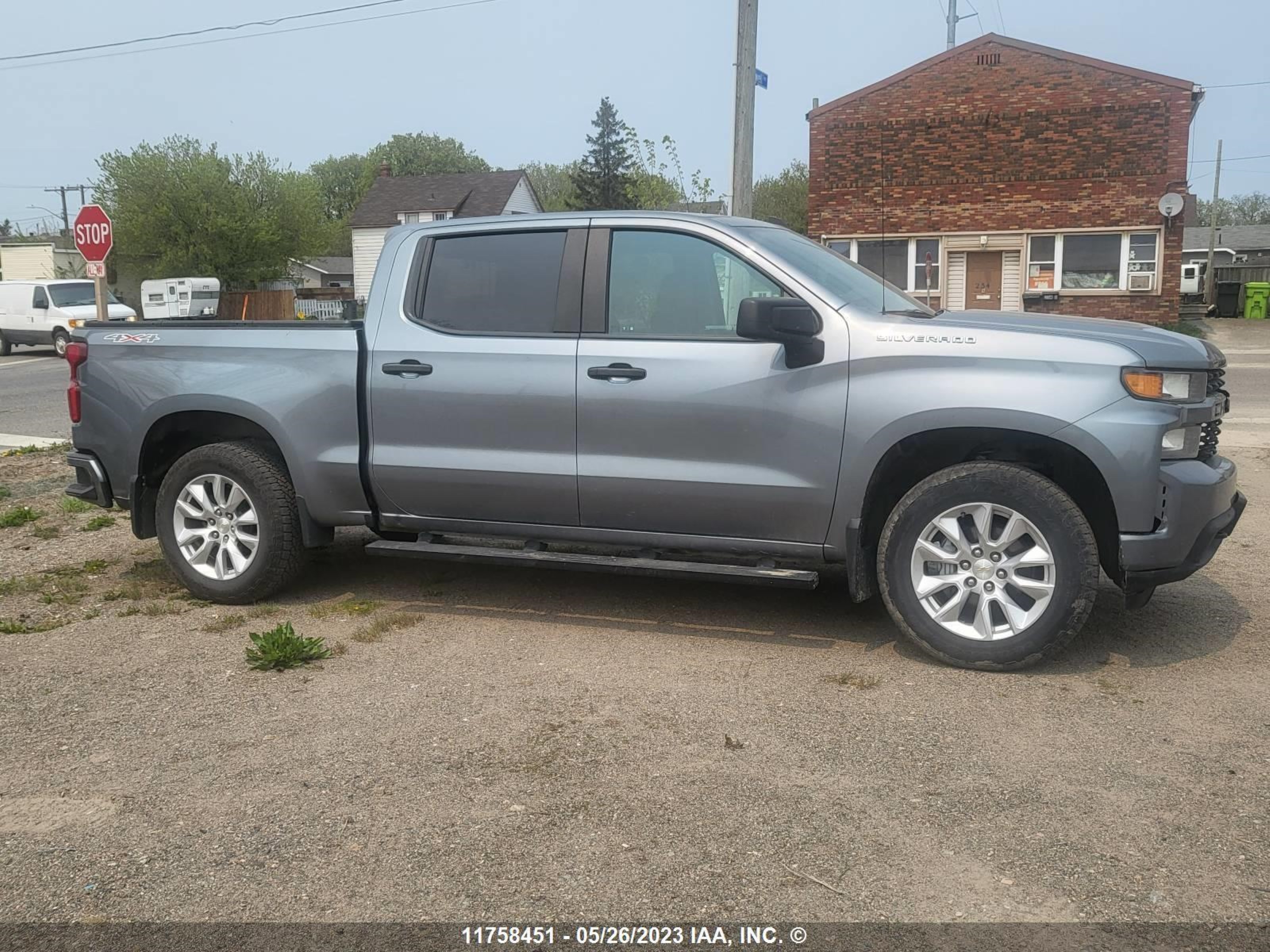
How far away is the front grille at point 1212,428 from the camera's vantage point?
4664 mm

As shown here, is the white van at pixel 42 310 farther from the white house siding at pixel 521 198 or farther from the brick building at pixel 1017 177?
the white house siding at pixel 521 198

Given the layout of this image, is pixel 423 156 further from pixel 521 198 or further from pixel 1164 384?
pixel 1164 384

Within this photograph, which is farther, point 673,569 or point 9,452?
point 9,452

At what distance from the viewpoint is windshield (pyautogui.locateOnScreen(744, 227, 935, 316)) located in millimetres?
5086

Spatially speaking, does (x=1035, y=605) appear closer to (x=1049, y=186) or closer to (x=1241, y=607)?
(x=1241, y=607)

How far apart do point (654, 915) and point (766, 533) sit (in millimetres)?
2327

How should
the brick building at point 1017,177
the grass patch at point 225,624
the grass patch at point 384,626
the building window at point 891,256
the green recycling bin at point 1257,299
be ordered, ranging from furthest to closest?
the green recycling bin at point 1257,299 → the building window at point 891,256 → the brick building at point 1017,177 → the grass patch at point 225,624 → the grass patch at point 384,626

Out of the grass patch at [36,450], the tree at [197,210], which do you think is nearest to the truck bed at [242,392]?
the grass patch at [36,450]

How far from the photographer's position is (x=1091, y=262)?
2908 centimetres

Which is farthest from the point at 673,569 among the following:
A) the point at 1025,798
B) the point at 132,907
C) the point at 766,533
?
the point at 132,907

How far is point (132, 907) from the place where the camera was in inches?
119

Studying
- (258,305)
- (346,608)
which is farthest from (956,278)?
(346,608)

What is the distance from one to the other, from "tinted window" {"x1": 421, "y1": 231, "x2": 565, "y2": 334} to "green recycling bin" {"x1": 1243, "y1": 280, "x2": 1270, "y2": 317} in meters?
36.5

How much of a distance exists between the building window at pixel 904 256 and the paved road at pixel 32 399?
18.8 meters
